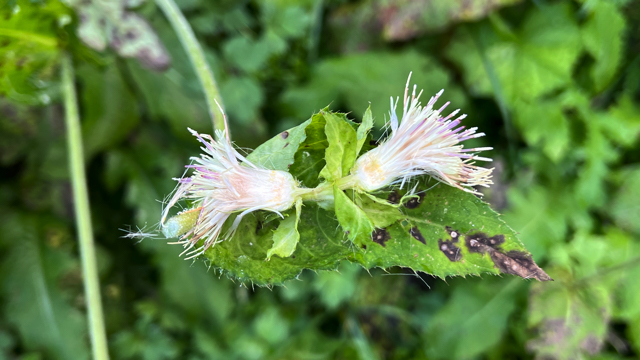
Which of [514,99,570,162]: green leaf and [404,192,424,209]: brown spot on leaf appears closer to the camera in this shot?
[404,192,424,209]: brown spot on leaf

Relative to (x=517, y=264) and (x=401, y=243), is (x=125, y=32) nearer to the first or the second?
(x=401, y=243)

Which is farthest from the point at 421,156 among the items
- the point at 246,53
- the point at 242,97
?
the point at 246,53

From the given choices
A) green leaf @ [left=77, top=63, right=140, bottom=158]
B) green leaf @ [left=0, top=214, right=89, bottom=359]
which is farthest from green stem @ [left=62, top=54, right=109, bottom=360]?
green leaf @ [left=0, top=214, right=89, bottom=359]

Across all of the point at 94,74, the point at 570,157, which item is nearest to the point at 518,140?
the point at 570,157

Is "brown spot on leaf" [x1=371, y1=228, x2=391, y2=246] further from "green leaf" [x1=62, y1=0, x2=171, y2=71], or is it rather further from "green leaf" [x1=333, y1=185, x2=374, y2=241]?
"green leaf" [x1=62, y1=0, x2=171, y2=71]

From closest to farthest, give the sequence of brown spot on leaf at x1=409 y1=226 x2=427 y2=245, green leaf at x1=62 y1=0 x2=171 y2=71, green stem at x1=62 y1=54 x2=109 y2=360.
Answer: brown spot on leaf at x1=409 y1=226 x2=427 y2=245
green stem at x1=62 y1=54 x2=109 y2=360
green leaf at x1=62 y1=0 x2=171 y2=71

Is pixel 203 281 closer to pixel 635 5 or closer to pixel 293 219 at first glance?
pixel 293 219

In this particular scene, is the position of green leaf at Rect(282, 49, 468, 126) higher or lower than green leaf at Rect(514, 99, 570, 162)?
higher
